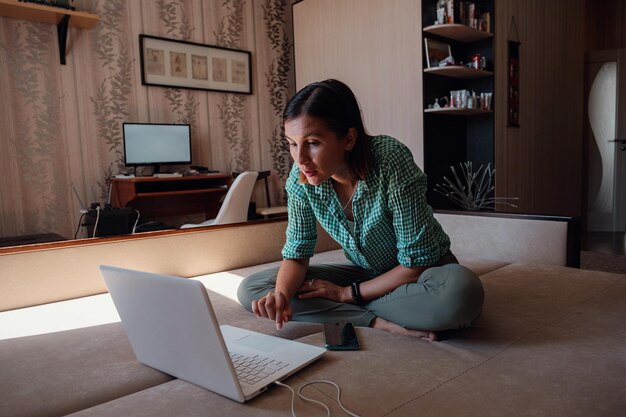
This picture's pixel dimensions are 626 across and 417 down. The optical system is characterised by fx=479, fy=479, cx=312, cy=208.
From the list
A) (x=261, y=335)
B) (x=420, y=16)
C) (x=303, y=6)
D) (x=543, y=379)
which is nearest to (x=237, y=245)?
(x=261, y=335)

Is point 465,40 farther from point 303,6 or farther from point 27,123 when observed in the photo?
point 27,123

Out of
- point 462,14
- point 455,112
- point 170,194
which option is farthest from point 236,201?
point 462,14

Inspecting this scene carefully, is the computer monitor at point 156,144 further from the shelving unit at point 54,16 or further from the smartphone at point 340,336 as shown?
the smartphone at point 340,336

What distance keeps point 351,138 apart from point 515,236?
1.12 m

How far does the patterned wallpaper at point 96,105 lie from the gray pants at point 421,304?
2.77 metres

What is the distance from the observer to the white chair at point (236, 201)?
9.73 ft

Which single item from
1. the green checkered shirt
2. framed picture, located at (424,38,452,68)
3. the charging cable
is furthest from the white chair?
the charging cable

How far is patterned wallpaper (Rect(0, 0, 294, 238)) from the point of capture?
340 cm

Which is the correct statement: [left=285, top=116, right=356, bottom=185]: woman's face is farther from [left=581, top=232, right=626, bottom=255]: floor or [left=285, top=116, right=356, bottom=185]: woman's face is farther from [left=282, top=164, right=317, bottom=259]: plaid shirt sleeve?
[left=581, top=232, right=626, bottom=255]: floor

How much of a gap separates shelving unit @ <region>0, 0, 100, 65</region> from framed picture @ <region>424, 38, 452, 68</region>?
2390 mm

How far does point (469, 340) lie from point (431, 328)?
98 mm

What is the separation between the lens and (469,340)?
3.78 ft

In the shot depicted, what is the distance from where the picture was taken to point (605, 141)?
4.98 metres

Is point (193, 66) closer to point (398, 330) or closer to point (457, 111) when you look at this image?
point (457, 111)
